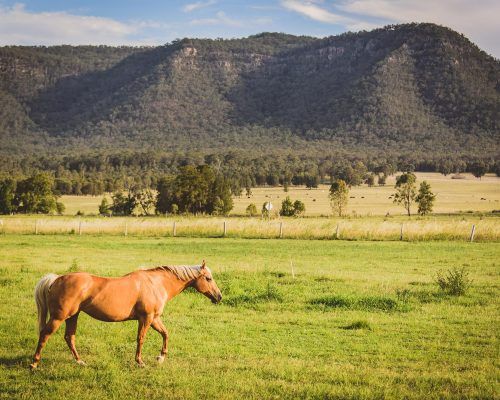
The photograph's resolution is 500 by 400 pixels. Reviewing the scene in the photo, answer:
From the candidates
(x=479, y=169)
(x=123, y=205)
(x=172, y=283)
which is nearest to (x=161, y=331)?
(x=172, y=283)

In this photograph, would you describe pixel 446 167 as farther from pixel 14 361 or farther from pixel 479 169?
pixel 14 361

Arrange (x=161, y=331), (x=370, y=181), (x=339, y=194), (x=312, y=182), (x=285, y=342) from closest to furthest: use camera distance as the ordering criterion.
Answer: (x=161, y=331), (x=285, y=342), (x=339, y=194), (x=312, y=182), (x=370, y=181)

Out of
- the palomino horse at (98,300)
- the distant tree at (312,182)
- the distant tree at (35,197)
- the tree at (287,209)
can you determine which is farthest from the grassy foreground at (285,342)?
the distant tree at (312,182)

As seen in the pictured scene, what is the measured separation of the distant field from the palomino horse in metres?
72.2

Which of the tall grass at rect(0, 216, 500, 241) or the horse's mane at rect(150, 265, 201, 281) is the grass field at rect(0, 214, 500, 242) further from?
the horse's mane at rect(150, 265, 201, 281)

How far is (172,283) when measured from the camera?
32.9ft

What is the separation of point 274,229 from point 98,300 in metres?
30.9

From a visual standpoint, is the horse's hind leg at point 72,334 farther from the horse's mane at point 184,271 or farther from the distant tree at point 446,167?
the distant tree at point 446,167

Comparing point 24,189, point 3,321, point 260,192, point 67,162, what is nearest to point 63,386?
point 3,321

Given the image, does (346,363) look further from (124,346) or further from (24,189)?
(24,189)

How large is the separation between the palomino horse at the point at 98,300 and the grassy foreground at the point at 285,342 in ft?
2.17

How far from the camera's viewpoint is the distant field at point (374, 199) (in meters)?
95.1

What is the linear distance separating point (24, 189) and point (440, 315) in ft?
245

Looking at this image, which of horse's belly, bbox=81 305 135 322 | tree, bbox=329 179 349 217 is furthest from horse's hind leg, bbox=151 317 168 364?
tree, bbox=329 179 349 217
